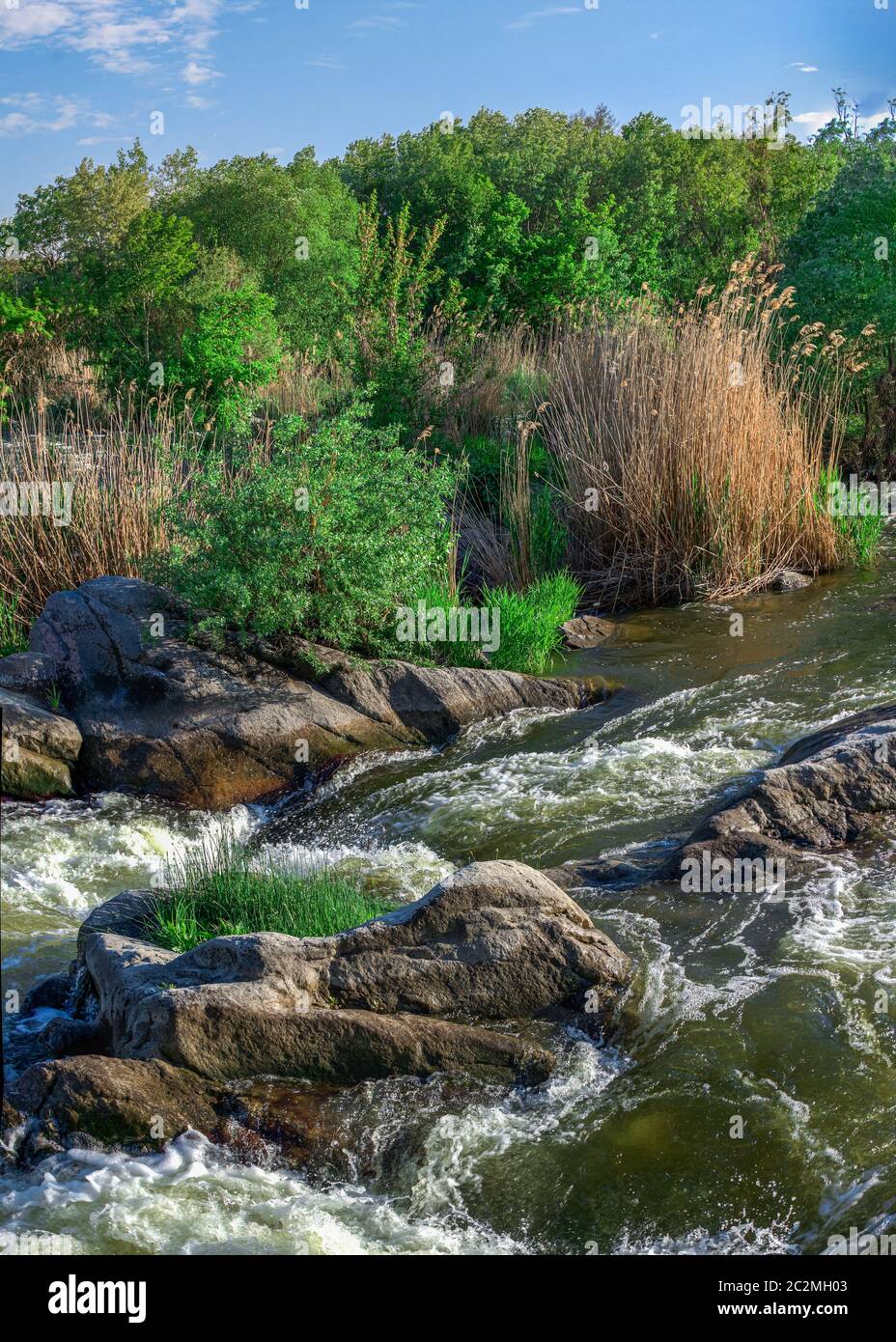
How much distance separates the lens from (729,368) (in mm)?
10727

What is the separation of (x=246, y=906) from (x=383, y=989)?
905 millimetres

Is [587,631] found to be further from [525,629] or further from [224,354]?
[224,354]

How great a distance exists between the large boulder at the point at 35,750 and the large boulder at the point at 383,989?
2.44 meters

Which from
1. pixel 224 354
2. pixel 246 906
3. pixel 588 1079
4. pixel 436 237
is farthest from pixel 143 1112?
pixel 436 237

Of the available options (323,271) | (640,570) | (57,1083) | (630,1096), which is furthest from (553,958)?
(323,271)

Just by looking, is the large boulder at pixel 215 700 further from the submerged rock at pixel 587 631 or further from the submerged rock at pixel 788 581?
the submerged rock at pixel 788 581

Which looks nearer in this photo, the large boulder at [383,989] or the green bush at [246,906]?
the large boulder at [383,989]

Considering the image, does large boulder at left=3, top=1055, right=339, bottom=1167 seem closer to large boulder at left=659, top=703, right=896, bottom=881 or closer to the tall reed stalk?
large boulder at left=659, top=703, right=896, bottom=881

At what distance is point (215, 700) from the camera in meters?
7.61

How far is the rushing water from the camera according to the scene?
11.9ft

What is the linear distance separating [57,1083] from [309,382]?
1188cm

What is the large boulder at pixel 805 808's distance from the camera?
561cm

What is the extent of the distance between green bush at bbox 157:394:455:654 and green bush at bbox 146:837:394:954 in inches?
110

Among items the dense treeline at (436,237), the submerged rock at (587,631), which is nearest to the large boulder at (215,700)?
the submerged rock at (587,631)
